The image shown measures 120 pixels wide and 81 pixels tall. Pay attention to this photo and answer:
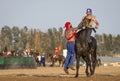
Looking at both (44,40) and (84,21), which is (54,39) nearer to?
(44,40)

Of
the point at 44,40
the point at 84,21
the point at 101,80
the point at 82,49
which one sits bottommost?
the point at 101,80

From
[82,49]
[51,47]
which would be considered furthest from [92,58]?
Result: [51,47]

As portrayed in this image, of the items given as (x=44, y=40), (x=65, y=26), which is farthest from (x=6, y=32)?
(x=65, y=26)

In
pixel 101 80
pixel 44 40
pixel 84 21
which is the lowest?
pixel 101 80

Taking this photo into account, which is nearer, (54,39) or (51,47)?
(51,47)

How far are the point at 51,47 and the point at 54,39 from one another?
31.5 feet

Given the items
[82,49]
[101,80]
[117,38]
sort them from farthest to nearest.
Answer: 1. [117,38]
2. [82,49]
3. [101,80]

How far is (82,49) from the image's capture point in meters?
16.7

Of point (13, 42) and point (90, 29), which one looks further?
point (13, 42)

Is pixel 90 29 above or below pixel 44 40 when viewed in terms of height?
below

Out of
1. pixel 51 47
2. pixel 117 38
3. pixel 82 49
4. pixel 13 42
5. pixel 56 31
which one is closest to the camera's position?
pixel 82 49

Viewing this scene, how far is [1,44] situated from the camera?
324ft

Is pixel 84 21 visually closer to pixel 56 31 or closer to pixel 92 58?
pixel 92 58

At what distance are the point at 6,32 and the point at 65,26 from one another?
301 feet
